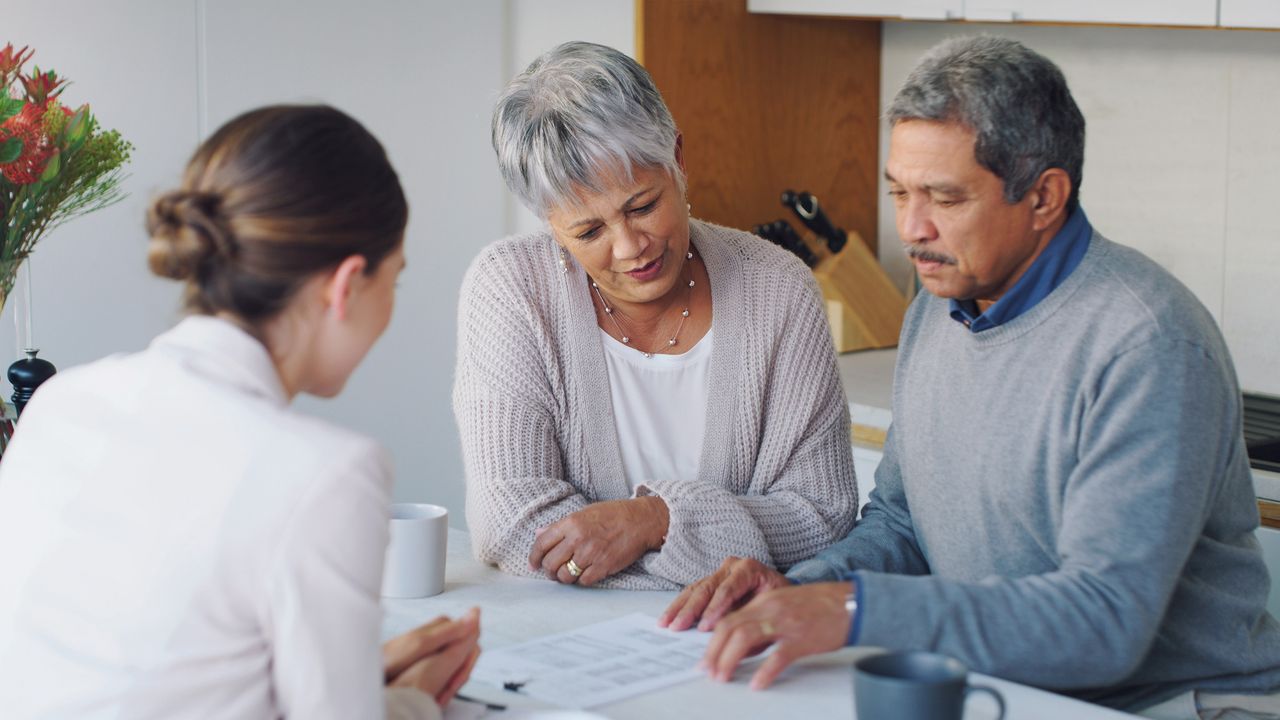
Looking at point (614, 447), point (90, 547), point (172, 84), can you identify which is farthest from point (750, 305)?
point (172, 84)

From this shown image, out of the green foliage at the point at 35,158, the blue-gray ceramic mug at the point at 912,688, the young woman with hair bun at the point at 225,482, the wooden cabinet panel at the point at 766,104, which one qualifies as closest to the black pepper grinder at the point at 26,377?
the green foliage at the point at 35,158

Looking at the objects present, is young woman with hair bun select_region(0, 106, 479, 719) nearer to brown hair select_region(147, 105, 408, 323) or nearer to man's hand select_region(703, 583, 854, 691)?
brown hair select_region(147, 105, 408, 323)

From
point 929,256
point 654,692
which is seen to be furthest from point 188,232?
point 929,256

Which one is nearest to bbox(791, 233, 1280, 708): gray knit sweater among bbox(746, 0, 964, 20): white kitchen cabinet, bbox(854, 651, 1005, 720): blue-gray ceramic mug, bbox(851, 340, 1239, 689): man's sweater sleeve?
bbox(851, 340, 1239, 689): man's sweater sleeve

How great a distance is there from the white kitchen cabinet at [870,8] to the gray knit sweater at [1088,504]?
1.43 metres

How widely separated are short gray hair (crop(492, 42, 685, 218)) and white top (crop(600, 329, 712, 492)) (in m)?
Result: 0.25

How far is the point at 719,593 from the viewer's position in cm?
148

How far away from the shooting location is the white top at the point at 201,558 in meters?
0.95

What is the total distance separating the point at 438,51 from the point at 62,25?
3.01 feet

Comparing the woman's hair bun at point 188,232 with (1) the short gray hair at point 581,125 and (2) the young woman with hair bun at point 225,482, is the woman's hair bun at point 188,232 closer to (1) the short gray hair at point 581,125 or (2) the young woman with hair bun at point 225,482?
(2) the young woman with hair bun at point 225,482

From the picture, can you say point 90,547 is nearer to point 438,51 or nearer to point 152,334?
point 152,334

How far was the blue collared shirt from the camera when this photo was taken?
147 centimetres

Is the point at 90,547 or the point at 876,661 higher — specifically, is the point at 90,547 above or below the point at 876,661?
above

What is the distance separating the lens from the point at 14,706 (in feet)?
3.33
